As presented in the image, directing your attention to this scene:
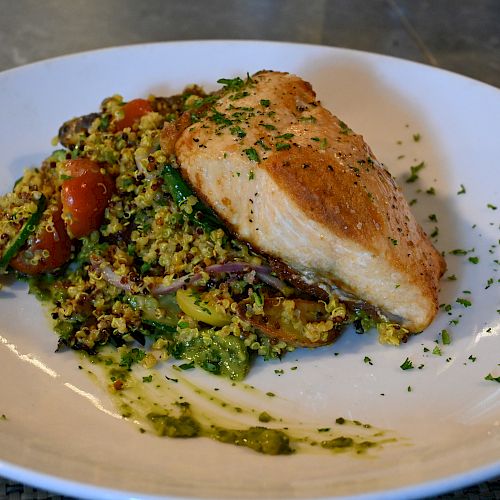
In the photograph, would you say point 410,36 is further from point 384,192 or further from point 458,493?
point 458,493

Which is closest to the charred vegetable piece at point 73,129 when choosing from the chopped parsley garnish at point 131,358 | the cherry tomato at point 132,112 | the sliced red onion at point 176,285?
the cherry tomato at point 132,112

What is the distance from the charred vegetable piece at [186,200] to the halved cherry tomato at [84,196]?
0.39m

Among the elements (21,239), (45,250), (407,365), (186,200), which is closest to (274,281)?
(186,200)

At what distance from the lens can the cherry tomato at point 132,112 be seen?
3.57 metres

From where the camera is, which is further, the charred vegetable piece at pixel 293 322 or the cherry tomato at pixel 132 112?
the cherry tomato at pixel 132 112

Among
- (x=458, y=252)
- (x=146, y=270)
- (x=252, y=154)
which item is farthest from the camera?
(x=458, y=252)

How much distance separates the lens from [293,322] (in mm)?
2930

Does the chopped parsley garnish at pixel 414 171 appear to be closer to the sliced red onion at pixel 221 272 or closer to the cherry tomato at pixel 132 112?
the sliced red onion at pixel 221 272

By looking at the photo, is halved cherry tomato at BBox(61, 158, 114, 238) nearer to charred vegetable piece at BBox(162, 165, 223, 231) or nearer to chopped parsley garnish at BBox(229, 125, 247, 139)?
charred vegetable piece at BBox(162, 165, 223, 231)

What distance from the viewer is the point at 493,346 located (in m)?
2.86

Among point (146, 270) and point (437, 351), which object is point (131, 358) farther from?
point (437, 351)

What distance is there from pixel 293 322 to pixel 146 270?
30.8 inches

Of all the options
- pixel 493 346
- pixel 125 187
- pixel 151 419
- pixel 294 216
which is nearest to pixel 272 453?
pixel 151 419

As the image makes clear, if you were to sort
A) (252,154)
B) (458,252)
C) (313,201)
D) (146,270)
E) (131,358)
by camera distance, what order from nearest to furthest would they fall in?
(313,201) < (252,154) < (131,358) < (146,270) < (458,252)
